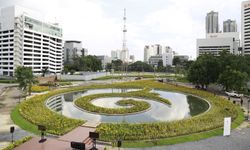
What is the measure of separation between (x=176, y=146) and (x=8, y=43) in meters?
93.6

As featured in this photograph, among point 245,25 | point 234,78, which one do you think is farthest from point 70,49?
point 234,78

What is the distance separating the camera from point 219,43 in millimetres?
155125

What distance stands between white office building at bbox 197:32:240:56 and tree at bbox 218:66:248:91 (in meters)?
103

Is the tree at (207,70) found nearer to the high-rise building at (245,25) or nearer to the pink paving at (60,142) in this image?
the pink paving at (60,142)

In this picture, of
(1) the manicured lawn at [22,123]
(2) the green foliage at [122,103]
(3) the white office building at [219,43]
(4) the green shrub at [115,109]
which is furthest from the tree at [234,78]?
(3) the white office building at [219,43]

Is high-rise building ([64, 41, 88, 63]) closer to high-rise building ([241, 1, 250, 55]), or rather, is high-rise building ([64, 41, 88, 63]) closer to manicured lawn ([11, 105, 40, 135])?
high-rise building ([241, 1, 250, 55])

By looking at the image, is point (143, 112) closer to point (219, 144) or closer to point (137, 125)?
point (137, 125)

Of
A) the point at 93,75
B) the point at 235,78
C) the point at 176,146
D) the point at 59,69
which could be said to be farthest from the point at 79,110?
the point at 59,69

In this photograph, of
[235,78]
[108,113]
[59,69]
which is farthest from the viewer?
[59,69]

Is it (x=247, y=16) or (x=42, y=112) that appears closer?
(x=42, y=112)

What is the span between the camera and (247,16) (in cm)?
12569

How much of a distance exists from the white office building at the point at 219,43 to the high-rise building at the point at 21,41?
103888 mm

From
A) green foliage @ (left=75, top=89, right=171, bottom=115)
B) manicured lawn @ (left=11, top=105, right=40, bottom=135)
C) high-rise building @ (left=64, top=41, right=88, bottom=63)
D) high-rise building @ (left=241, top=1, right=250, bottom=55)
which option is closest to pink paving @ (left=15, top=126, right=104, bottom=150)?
manicured lawn @ (left=11, top=105, right=40, bottom=135)

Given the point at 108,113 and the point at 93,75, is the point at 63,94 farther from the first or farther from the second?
the point at 93,75
